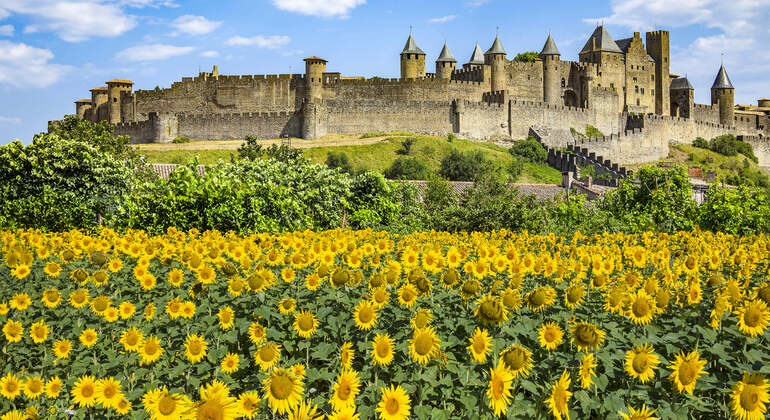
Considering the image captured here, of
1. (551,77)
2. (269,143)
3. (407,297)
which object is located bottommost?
(407,297)

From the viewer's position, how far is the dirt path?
51.5 m

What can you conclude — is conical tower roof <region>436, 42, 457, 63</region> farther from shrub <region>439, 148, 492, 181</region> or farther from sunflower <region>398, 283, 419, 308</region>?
sunflower <region>398, 283, 419, 308</region>

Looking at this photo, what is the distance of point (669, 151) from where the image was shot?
64.6 metres

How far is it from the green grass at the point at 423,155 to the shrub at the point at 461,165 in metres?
0.81

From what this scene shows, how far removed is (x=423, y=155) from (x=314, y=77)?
13179mm

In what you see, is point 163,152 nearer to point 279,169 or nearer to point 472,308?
point 279,169

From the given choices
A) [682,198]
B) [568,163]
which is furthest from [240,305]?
[568,163]

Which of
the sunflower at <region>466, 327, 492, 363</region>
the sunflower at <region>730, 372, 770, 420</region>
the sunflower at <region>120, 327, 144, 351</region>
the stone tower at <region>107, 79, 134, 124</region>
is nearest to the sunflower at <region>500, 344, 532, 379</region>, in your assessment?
the sunflower at <region>466, 327, 492, 363</region>

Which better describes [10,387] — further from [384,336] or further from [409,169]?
[409,169]

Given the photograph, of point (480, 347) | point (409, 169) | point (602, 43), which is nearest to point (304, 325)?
point (480, 347)

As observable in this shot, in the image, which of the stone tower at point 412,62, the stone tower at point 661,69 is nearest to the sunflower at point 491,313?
the stone tower at point 412,62

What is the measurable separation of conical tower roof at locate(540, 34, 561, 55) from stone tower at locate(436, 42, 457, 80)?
848cm

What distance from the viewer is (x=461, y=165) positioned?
1813 inches

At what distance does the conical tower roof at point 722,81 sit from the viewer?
250 ft
